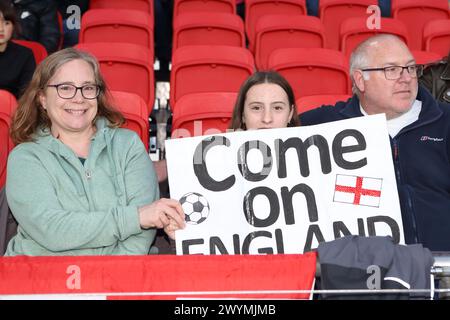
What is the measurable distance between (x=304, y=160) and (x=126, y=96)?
1555 millimetres

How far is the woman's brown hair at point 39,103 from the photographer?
2957 mm

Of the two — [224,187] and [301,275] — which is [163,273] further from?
[224,187]

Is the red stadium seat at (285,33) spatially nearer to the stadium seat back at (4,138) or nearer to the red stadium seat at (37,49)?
the red stadium seat at (37,49)

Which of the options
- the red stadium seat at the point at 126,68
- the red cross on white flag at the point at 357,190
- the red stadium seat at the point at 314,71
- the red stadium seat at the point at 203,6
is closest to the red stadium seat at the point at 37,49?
the red stadium seat at the point at 126,68

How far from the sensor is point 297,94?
5.00 metres

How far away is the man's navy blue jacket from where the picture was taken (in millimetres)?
3037

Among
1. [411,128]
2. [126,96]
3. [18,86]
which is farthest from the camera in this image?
[18,86]

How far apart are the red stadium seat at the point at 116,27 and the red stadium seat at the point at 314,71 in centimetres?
115

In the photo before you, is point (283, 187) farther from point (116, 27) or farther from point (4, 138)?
point (116, 27)

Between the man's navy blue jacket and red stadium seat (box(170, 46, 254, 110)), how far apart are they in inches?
71.0


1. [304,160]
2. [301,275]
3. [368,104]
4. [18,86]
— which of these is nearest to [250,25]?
[18,86]

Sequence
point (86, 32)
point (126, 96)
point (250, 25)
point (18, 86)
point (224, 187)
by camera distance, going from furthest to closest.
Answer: point (250, 25) < point (86, 32) < point (18, 86) < point (126, 96) < point (224, 187)

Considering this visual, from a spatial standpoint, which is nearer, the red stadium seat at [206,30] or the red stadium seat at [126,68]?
the red stadium seat at [126,68]

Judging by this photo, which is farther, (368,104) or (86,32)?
(86,32)
